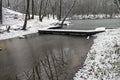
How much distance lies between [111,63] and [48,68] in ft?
10.1

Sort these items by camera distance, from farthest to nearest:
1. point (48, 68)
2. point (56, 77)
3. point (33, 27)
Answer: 1. point (33, 27)
2. point (48, 68)
3. point (56, 77)

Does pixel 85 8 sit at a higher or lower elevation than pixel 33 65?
higher

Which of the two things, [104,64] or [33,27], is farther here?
[33,27]

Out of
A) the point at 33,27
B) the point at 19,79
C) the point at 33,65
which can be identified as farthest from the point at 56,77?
the point at 33,27

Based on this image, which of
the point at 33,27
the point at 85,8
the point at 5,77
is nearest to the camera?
the point at 5,77

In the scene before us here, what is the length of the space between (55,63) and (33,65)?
1211mm

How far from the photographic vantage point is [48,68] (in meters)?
8.28

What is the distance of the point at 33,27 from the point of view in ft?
85.8

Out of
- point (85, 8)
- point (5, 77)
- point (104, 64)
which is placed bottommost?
point (5, 77)

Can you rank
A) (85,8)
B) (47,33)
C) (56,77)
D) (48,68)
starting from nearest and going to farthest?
(56,77) < (48,68) < (47,33) < (85,8)

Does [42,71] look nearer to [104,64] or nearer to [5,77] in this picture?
[5,77]

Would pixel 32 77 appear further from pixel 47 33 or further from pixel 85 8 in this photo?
pixel 85 8

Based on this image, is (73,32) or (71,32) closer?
(73,32)

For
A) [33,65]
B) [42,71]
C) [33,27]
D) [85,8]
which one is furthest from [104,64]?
[85,8]
